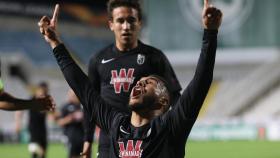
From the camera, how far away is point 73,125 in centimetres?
1368

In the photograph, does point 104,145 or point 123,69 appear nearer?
point 104,145

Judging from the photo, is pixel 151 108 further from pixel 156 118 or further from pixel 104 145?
pixel 104 145

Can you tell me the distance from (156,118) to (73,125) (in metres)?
9.22

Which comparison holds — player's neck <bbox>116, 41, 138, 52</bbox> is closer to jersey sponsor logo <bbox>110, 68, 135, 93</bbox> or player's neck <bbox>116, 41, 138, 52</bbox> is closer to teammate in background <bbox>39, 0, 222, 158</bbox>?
jersey sponsor logo <bbox>110, 68, 135, 93</bbox>

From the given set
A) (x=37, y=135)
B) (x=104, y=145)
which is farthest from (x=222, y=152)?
Answer: (x=104, y=145)

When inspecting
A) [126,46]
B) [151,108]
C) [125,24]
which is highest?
[125,24]

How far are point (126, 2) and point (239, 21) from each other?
2939 centimetres

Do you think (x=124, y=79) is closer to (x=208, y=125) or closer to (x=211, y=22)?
(x=211, y=22)

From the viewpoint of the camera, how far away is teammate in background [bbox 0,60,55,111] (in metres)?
5.83

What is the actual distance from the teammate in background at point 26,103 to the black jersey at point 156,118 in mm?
1034

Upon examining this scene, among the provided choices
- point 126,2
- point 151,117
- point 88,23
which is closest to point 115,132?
point 151,117

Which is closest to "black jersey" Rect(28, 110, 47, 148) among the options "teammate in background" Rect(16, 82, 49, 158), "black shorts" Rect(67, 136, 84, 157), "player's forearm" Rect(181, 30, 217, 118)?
"teammate in background" Rect(16, 82, 49, 158)

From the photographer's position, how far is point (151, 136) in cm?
454

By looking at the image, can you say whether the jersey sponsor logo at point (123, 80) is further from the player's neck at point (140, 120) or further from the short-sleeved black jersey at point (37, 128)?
the short-sleeved black jersey at point (37, 128)
